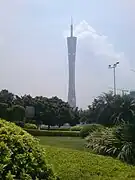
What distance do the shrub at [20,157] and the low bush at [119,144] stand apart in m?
5.60

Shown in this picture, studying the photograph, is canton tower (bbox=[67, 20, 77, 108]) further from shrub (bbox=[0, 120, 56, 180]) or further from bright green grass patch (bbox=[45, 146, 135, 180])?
shrub (bbox=[0, 120, 56, 180])

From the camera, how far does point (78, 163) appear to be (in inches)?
295

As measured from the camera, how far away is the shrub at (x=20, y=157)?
347 centimetres

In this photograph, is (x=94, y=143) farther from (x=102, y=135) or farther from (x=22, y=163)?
(x=22, y=163)

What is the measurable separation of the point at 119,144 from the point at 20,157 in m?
7.17

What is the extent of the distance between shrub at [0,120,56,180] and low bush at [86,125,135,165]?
5602 millimetres

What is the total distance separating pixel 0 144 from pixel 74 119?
48.9 meters

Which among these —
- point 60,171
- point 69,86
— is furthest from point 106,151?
point 69,86

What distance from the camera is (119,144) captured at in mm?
10461

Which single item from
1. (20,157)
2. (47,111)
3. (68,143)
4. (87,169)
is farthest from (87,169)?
(47,111)

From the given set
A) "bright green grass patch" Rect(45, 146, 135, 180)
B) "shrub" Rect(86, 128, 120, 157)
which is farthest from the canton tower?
"bright green grass patch" Rect(45, 146, 135, 180)

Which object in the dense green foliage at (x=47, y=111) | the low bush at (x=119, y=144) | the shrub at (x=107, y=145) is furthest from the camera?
the dense green foliage at (x=47, y=111)

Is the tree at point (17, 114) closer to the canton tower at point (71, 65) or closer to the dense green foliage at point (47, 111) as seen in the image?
the dense green foliage at point (47, 111)

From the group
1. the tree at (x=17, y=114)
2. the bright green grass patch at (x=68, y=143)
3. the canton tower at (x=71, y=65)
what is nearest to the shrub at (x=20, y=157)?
the bright green grass patch at (x=68, y=143)
